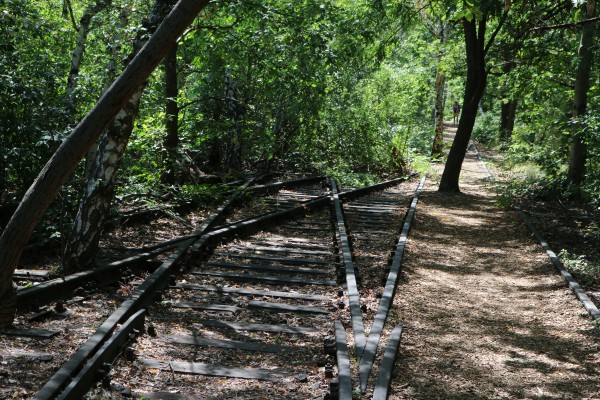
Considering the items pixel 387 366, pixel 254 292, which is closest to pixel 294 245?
pixel 254 292

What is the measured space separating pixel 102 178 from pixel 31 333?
2.22 m

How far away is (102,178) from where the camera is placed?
251 inches

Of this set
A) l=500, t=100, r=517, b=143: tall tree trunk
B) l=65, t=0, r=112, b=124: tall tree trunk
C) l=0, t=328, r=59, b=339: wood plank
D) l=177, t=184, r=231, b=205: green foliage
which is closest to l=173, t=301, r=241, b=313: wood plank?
l=0, t=328, r=59, b=339: wood plank

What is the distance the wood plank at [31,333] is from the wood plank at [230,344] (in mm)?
868

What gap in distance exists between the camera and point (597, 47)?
Answer: 12891 millimetres

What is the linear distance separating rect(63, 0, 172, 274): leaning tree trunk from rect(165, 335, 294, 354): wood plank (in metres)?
2.02

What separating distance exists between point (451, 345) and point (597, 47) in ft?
33.6

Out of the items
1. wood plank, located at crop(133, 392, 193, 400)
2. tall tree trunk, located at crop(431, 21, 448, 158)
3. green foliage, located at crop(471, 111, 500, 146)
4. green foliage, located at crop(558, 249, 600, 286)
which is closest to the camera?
wood plank, located at crop(133, 392, 193, 400)

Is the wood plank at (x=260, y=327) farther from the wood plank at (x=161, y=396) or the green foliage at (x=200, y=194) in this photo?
the green foliage at (x=200, y=194)

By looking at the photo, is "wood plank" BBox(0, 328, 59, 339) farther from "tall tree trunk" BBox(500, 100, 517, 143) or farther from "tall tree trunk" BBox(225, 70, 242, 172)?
"tall tree trunk" BBox(500, 100, 517, 143)

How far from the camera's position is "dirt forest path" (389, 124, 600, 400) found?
14.6 ft

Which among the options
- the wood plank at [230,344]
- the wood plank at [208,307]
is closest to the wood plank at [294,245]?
the wood plank at [208,307]

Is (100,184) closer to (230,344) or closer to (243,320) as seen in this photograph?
(243,320)

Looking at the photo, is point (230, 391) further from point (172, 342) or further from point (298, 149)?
point (298, 149)
